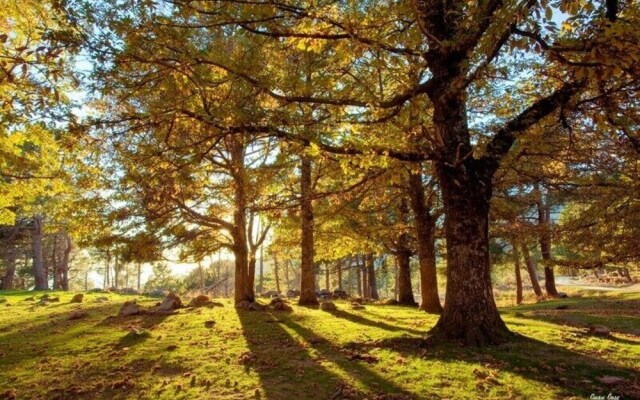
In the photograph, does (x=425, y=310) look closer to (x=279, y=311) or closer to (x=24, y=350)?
(x=279, y=311)

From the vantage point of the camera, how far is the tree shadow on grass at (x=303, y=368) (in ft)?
15.9

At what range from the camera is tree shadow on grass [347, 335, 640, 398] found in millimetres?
5070

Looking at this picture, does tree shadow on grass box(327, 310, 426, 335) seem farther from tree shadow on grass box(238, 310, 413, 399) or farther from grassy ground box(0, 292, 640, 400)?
tree shadow on grass box(238, 310, 413, 399)

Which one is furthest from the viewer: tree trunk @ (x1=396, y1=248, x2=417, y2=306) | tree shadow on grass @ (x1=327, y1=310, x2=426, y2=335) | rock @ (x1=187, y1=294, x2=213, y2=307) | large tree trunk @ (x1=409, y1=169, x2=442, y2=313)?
tree trunk @ (x1=396, y1=248, x2=417, y2=306)

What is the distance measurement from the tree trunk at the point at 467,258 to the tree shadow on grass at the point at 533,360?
39cm

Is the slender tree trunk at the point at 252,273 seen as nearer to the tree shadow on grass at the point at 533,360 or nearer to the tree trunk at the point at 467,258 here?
the tree shadow on grass at the point at 533,360

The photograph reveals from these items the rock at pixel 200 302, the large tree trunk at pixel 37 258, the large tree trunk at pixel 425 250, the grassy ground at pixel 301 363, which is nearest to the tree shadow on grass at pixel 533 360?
the grassy ground at pixel 301 363

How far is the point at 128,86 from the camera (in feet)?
20.0

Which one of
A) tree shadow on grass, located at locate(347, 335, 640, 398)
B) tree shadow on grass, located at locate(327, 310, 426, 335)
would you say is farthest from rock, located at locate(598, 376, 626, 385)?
tree shadow on grass, located at locate(327, 310, 426, 335)

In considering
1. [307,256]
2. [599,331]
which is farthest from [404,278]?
[599,331]


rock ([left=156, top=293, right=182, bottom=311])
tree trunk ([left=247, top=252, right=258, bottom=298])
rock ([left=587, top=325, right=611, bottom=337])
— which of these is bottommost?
rock ([left=587, top=325, right=611, bottom=337])

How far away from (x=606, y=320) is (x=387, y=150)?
26.2 feet

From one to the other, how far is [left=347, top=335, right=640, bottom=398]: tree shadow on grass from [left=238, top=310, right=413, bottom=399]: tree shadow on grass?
77cm

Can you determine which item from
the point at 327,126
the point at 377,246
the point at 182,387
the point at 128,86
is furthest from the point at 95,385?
the point at 377,246
